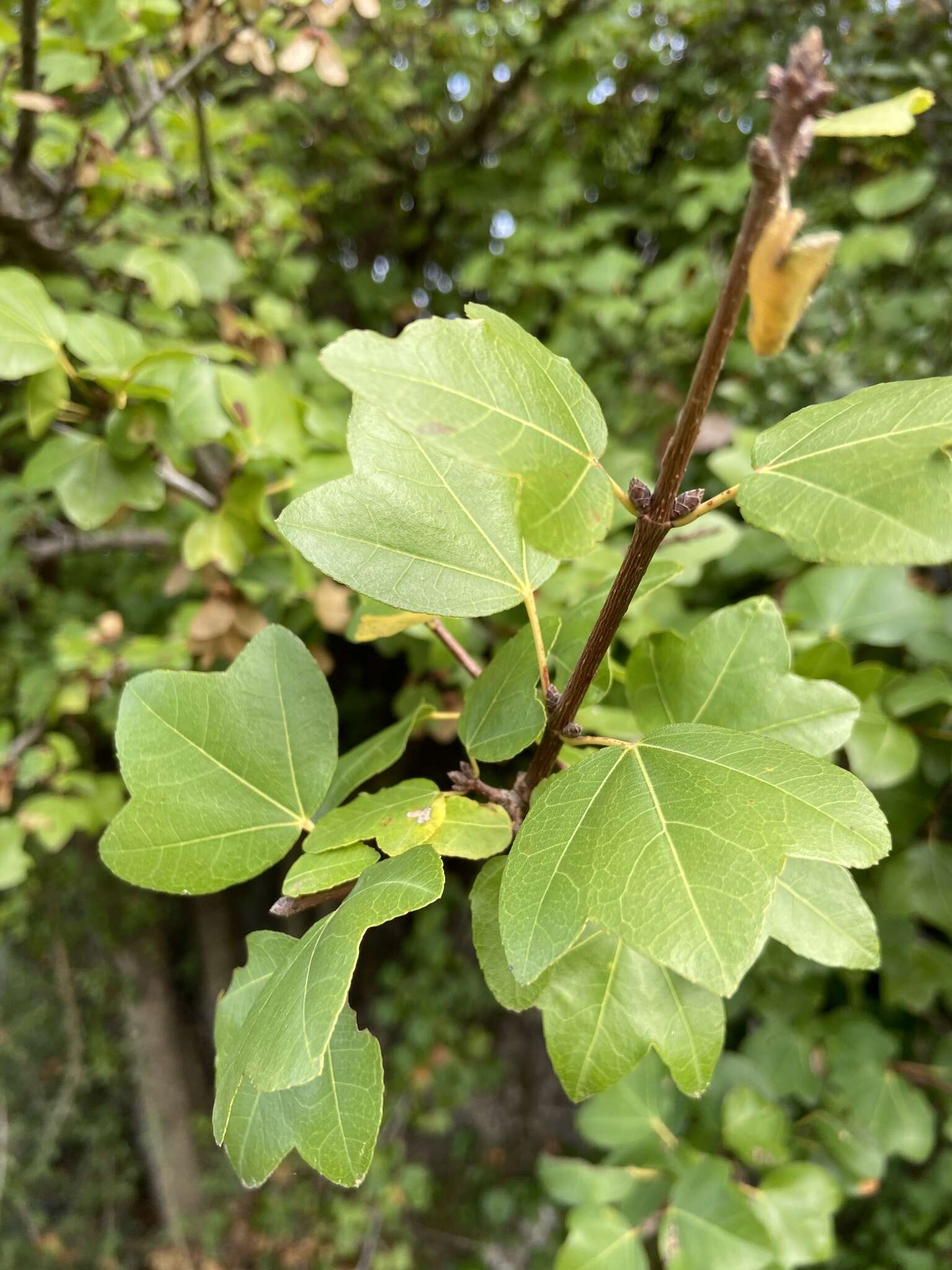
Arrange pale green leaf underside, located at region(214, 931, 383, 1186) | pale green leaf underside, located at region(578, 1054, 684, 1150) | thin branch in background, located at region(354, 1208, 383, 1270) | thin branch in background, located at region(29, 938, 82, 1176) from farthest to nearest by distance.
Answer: thin branch in background, located at region(29, 938, 82, 1176)
thin branch in background, located at region(354, 1208, 383, 1270)
pale green leaf underside, located at region(578, 1054, 684, 1150)
pale green leaf underside, located at region(214, 931, 383, 1186)

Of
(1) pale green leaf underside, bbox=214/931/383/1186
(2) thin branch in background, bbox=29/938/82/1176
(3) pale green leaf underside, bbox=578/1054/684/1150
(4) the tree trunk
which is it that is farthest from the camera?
(4) the tree trunk

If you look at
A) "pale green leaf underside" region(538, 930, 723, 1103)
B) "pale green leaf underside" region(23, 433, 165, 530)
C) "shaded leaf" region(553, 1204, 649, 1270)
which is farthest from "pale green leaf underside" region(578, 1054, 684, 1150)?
"pale green leaf underside" region(23, 433, 165, 530)

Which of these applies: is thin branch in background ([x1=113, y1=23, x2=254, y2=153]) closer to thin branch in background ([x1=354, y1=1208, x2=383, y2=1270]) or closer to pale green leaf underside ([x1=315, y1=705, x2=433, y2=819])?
pale green leaf underside ([x1=315, y1=705, x2=433, y2=819])

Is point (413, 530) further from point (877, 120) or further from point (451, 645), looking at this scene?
point (877, 120)

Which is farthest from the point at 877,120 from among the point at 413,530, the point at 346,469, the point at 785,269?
the point at 346,469

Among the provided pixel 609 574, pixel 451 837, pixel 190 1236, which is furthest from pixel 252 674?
pixel 190 1236

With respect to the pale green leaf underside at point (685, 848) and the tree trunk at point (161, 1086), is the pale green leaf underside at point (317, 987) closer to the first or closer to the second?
the pale green leaf underside at point (685, 848)

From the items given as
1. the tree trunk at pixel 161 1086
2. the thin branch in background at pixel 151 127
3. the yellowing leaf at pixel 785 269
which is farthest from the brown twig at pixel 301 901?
the tree trunk at pixel 161 1086
